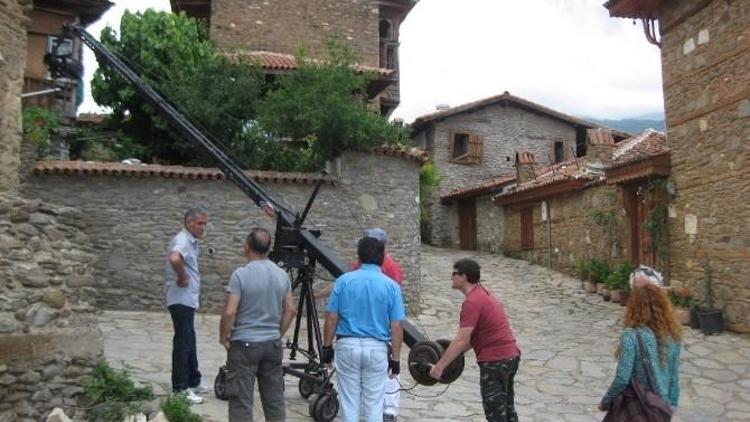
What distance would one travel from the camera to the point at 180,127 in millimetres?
8336

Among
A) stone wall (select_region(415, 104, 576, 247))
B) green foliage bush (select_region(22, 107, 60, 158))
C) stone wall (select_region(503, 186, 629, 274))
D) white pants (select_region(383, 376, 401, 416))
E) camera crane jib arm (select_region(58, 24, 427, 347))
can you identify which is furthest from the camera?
stone wall (select_region(415, 104, 576, 247))

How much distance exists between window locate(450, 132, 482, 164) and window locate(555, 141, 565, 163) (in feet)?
10.9

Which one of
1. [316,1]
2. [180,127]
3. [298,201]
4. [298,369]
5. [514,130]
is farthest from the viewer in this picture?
[514,130]

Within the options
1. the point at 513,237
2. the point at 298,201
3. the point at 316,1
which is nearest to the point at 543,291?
the point at 513,237

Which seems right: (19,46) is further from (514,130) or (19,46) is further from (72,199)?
(514,130)

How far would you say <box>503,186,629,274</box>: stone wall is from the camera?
13344mm

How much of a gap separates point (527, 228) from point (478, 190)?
3.10 m

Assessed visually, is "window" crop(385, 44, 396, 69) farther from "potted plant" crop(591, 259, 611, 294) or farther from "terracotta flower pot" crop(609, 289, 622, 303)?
"terracotta flower pot" crop(609, 289, 622, 303)

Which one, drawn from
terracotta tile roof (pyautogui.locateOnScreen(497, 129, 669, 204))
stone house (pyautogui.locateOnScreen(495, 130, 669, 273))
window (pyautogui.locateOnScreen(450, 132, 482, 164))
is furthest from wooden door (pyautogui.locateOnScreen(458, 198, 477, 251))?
terracotta tile roof (pyautogui.locateOnScreen(497, 129, 669, 204))

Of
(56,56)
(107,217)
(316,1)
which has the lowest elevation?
(107,217)

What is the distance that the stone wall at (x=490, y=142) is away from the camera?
23562mm

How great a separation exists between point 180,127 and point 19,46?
82.8 inches

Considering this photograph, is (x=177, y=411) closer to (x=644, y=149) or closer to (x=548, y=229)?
(x=644, y=149)

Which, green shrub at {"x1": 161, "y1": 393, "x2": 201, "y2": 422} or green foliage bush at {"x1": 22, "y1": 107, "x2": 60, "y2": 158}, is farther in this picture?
green foliage bush at {"x1": 22, "y1": 107, "x2": 60, "y2": 158}
